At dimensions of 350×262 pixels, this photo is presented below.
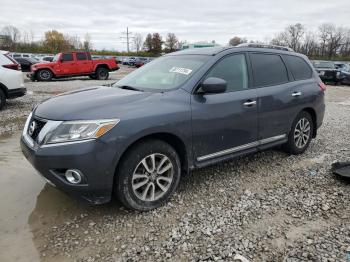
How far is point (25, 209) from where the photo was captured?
137 inches

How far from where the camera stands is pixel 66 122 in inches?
119

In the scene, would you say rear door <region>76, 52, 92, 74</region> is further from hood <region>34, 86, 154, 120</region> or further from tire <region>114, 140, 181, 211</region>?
tire <region>114, 140, 181, 211</region>

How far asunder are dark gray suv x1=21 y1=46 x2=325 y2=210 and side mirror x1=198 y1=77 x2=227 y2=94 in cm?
1

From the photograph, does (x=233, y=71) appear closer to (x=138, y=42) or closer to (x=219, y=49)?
(x=219, y=49)

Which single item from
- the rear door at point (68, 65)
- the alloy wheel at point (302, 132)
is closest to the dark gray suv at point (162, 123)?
the alloy wheel at point (302, 132)

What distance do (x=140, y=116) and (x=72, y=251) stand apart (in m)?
1.34

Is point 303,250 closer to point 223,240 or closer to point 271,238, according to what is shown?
point 271,238

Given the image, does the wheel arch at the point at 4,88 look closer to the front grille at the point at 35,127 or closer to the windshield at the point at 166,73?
the windshield at the point at 166,73

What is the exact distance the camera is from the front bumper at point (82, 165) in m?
2.91

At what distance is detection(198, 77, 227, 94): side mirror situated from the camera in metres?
3.53

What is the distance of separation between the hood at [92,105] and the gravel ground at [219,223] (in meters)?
1.05

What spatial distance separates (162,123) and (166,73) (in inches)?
39.6

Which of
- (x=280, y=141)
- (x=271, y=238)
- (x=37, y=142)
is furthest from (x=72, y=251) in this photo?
(x=280, y=141)

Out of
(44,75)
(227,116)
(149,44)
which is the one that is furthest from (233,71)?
(149,44)
